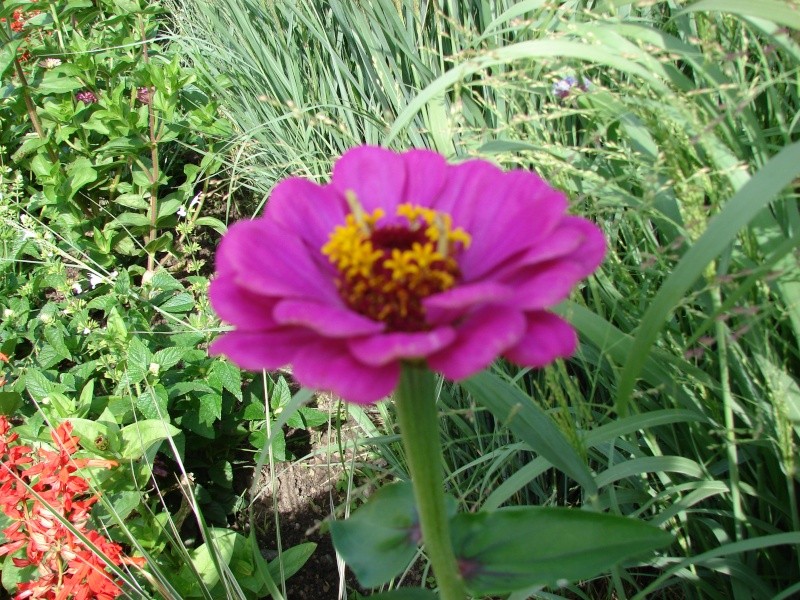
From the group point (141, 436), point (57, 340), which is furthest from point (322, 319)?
point (57, 340)

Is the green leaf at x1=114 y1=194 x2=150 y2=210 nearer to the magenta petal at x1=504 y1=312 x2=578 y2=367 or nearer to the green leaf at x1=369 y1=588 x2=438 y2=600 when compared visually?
the green leaf at x1=369 y1=588 x2=438 y2=600

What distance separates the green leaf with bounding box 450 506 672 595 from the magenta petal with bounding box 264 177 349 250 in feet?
0.97

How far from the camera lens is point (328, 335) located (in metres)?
0.47

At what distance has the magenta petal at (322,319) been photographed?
18.3 inches

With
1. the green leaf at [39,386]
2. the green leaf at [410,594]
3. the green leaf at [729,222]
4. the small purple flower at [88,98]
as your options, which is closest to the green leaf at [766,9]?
the green leaf at [729,222]

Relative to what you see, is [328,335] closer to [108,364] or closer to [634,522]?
[634,522]

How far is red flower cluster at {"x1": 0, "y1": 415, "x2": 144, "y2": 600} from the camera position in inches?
42.4

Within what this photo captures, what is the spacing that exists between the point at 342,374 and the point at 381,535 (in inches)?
11.2

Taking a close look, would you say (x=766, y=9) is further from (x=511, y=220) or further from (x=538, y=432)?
(x=538, y=432)

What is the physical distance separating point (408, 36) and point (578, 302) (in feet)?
2.71

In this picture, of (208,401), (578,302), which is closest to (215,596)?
(208,401)

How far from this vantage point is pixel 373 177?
0.67 metres

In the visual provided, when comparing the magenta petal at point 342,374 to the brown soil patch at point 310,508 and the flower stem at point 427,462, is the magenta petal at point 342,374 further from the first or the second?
the brown soil patch at point 310,508

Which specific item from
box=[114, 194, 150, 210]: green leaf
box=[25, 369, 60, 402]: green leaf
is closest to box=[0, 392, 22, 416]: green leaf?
box=[25, 369, 60, 402]: green leaf
